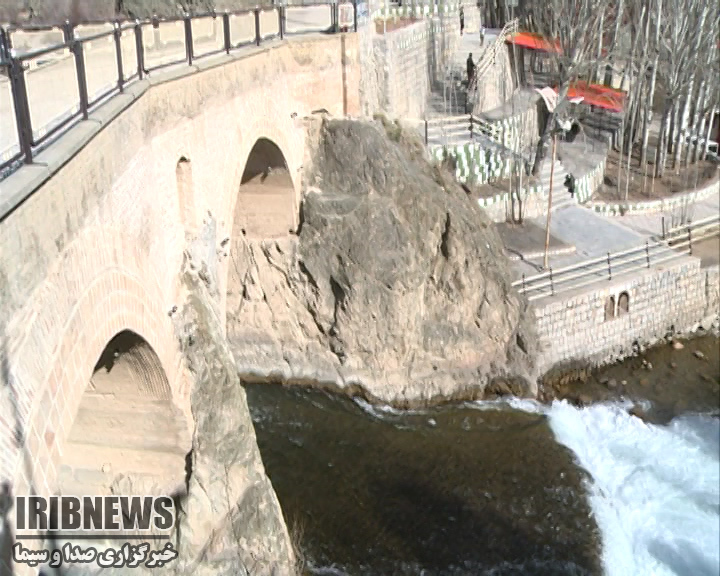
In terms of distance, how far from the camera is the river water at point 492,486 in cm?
1279

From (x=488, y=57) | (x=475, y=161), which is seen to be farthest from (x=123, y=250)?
(x=488, y=57)

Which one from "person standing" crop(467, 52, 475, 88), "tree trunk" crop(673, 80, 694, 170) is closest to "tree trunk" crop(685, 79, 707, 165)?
"tree trunk" crop(673, 80, 694, 170)

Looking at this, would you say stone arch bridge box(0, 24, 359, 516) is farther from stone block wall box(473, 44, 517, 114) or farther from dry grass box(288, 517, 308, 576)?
stone block wall box(473, 44, 517, 114)

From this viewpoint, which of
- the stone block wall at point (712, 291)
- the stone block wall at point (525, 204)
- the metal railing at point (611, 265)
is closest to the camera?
the metal railing at point (611, 265)

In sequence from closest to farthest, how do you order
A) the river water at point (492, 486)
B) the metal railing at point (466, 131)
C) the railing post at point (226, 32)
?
the railing post at point (226, 32) → the river water at point (492, 486) → the metal railing at point (466, 131)

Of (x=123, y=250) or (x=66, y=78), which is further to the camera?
(x=123, y=250)

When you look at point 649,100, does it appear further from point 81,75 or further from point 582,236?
point 81,75

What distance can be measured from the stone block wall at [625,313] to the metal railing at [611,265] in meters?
0.35

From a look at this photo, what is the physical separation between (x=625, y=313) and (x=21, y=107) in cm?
1766

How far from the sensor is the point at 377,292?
16953 mm

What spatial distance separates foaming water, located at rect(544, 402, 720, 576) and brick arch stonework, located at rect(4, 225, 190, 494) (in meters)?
9.51

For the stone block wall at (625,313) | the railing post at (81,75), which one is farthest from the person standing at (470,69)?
the railing post at (81,75)

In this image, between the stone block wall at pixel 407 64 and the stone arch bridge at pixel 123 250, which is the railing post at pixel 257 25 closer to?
the stone arch bridge at pixel 123 250

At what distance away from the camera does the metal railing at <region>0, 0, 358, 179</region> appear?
550 centimetres
